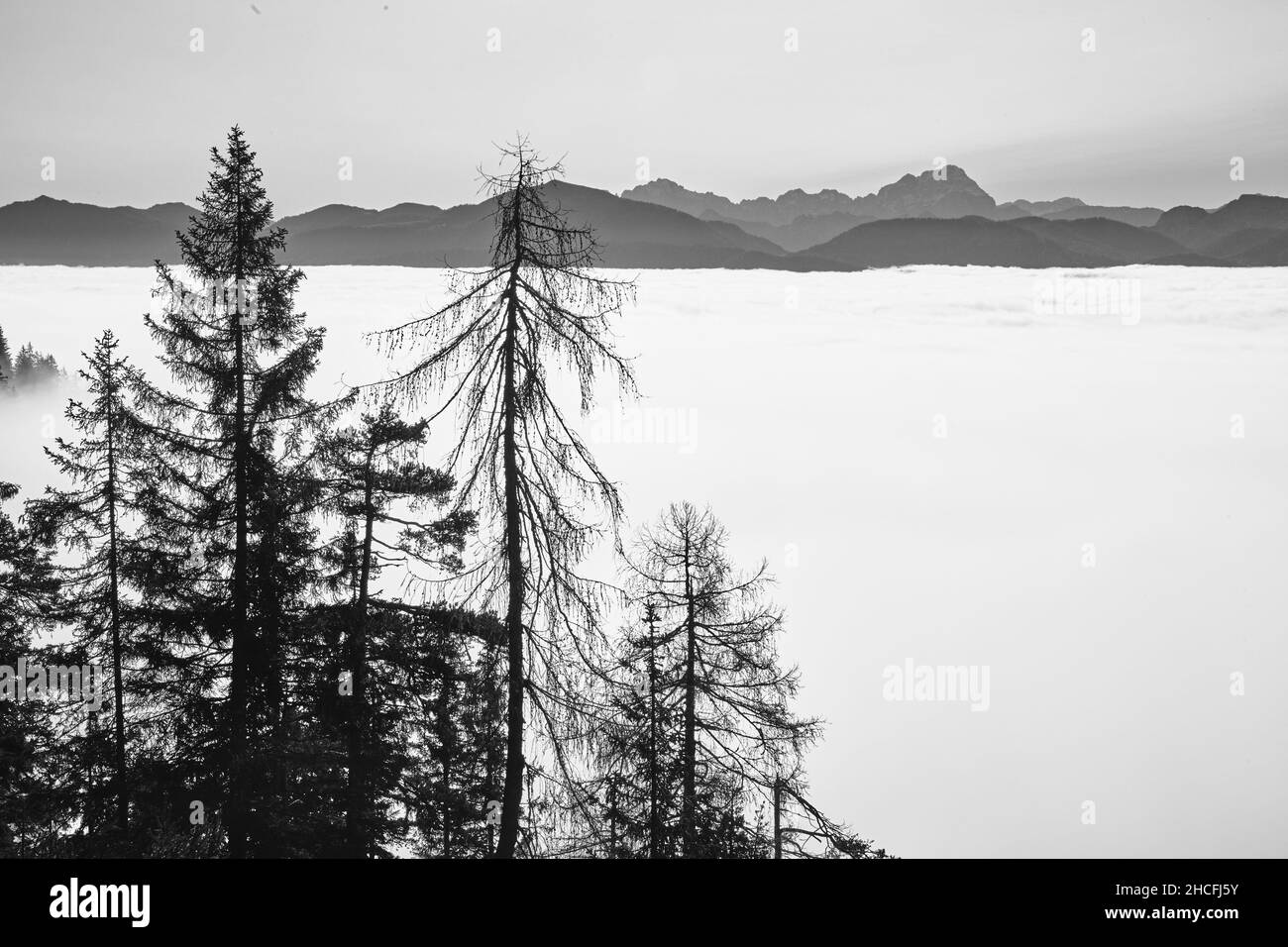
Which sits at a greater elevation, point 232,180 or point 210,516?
point 232,180

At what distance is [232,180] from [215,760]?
1027cm

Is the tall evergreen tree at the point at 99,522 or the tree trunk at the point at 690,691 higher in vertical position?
the tall evergreen tree at the point at 99,522

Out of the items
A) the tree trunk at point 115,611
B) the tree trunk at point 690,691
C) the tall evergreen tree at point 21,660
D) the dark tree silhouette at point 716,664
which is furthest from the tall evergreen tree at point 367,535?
the tall evergreen tree at point 21,660

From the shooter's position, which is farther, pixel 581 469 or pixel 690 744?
pixel 690 744

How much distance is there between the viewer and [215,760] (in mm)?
12023

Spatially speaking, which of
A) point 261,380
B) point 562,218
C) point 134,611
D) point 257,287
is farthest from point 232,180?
point 134,611

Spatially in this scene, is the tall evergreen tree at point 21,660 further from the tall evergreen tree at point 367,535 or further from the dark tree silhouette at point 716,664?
the dark tree silhouette at point 716,664

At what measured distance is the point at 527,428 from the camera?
9.18 m

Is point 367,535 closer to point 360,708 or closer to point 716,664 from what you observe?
point 360,708

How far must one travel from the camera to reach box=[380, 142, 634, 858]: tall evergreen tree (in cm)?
896

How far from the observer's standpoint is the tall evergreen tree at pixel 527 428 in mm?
8961

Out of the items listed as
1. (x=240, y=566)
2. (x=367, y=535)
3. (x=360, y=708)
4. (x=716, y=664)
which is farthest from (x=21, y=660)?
(x=716, y=664)

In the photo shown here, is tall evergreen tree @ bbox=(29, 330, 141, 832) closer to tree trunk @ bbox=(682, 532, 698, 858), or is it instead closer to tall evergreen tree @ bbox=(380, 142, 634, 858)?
tall evergreen tree @ bbox=(380, 142, 634, 858)
